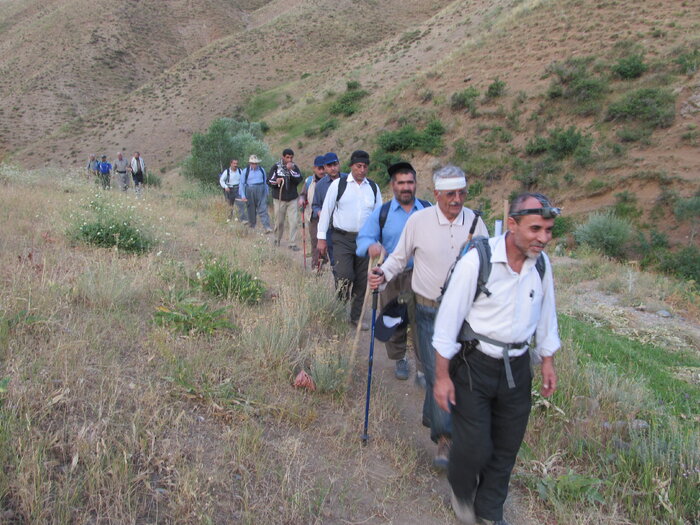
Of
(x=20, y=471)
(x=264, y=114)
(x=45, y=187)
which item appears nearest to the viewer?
(x=20, y=471)

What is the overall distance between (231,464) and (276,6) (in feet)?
246

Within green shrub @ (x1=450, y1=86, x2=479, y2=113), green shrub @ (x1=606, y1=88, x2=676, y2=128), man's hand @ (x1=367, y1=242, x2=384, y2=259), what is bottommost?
man's hand @ (x1=367, y1=242, x2=384, y2=259)

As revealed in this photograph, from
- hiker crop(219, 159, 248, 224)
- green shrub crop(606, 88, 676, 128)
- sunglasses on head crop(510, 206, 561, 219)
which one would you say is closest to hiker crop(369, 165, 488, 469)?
sunglasses on head crop(510, 206, 561, 219)

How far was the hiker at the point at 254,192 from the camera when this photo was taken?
1059 centimetres

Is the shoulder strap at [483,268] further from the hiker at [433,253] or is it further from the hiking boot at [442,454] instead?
the hiking boot at [442,454]

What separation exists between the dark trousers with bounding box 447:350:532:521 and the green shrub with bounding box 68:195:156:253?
16.7 feet

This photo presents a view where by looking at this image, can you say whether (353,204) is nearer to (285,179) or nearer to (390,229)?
(390,229)

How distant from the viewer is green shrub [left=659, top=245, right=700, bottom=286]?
10.6m

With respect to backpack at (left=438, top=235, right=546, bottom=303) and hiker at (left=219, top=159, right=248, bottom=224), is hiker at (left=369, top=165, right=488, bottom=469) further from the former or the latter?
hiker at (left=219, top=159, right=248, bottom=224)

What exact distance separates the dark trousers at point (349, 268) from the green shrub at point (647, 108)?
13.8 metres

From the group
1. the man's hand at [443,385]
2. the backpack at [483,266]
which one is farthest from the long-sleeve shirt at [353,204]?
the man's hand at [443,385]

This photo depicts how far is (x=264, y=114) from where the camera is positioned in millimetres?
39156

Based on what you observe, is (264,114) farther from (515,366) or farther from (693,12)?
(515,366)

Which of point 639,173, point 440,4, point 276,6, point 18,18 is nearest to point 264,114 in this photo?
point 440,4
